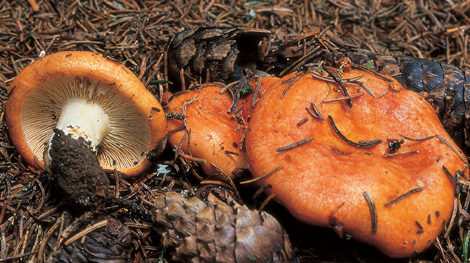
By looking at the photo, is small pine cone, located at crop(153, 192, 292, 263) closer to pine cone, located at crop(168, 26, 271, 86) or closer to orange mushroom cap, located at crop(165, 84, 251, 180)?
orange mushroom cap, located at crop(165, 84, 251, 180)

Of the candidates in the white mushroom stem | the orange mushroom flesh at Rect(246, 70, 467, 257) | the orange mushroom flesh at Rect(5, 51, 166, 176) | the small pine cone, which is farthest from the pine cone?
the small pine cone

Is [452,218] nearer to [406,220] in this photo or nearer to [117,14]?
[406,220]

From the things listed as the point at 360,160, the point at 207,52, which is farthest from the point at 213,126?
the point at 360,160

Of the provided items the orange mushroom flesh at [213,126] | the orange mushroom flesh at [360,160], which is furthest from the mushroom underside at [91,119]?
the orange mushroom flesh at [360,160]

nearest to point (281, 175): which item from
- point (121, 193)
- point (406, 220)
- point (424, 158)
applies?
point (406, 220)

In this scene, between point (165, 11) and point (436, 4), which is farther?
point (436, 4)

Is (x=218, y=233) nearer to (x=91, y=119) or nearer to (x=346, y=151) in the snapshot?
(x=346, y=151)
